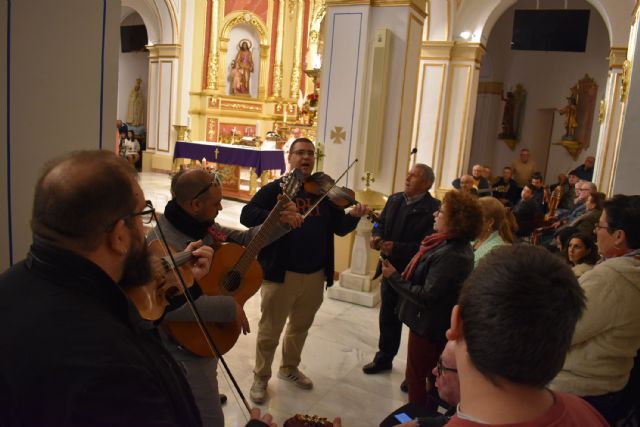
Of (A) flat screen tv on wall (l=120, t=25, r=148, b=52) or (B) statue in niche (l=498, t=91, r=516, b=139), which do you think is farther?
(A) flat screen tv on wall (l=120, t=25, r=148, b=52)

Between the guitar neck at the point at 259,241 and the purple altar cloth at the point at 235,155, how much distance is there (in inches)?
297

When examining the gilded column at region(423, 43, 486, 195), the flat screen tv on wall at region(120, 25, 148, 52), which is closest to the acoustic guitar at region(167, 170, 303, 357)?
the gilded column at region(423, 43, 486, 195)

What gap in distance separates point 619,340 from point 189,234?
1.77 metres

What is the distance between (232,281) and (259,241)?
27cm

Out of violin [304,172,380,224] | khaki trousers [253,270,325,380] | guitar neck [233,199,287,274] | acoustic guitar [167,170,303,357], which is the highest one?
violin [304,172,380,224]

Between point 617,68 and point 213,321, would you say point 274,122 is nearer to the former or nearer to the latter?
point 617,68

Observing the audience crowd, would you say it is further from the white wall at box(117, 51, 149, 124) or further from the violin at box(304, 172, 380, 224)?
the white wall at box(117, 51, 149, 124)

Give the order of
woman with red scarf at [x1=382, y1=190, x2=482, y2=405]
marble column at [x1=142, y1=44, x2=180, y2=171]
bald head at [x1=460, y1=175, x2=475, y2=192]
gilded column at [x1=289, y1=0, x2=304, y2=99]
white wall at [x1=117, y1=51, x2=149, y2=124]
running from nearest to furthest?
woman with red scarf at [x1=382, y1=190, x2=482, y2=405] → bald head at [x1=460, y1=175, x2=475, y2=192] → marble column at [x1=142, y1=44, x2=180, y2=171] → gilded column at [x1=289, y1=0, x2=304, y2=99] → white wall at [x1=117, y1=51, x2=149, y2=124]

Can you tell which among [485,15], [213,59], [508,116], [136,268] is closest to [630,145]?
[136,268]

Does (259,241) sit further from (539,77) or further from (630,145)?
(539,77)

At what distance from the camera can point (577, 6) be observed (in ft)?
42.1

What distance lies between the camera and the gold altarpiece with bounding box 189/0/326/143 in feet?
45.8

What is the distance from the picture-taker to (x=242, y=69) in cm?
1468

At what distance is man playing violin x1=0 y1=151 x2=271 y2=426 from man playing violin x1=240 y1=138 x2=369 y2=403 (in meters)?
2.03
